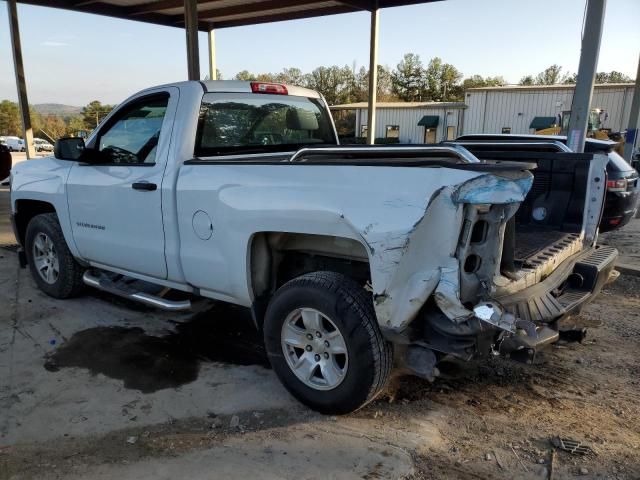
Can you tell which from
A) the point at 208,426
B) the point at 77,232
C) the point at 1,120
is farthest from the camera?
the point at 1,120

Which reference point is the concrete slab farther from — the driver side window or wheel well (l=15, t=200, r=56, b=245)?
the driver side window

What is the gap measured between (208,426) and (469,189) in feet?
6.67

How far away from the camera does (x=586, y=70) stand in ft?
22.4

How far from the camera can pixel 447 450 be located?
9.07ft

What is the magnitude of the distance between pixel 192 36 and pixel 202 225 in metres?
8.29

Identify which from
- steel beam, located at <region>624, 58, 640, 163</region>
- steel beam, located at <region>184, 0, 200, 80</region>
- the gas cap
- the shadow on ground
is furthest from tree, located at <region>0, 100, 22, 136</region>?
the gas cap

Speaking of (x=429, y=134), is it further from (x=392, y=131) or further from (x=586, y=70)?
(x=586, y=70)

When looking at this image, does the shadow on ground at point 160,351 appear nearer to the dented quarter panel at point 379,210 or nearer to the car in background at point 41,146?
the dented quarter panel at point 379,210

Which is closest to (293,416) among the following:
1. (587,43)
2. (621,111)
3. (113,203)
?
(113,203)

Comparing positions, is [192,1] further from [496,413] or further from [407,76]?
[407,76]

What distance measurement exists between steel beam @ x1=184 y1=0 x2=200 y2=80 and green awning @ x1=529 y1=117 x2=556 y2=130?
23.0 metres

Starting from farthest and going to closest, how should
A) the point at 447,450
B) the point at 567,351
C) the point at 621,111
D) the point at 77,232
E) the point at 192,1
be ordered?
the point at 621,111 < the point at 192,1 < the point at 77,232 < the point at 567,351 < the point at 447,450

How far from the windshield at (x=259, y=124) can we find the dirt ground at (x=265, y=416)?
5.45 feet

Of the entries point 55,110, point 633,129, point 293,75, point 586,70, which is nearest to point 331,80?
point 293,75
